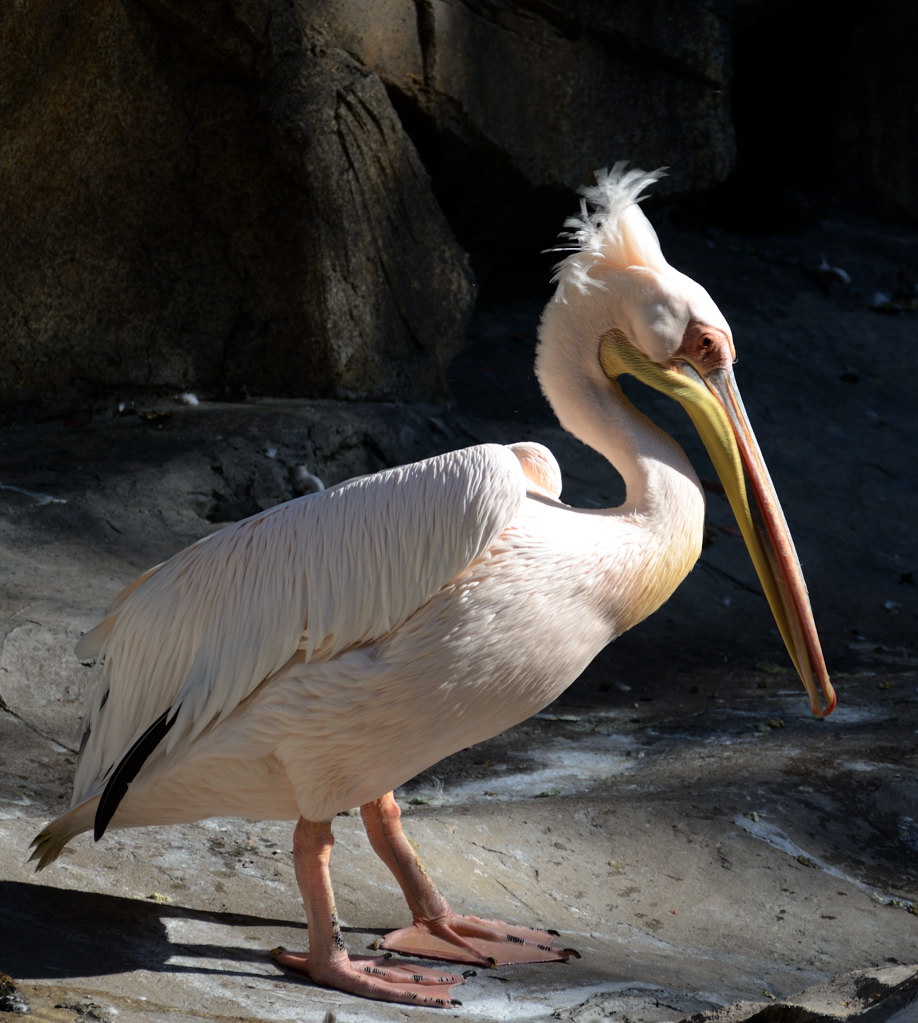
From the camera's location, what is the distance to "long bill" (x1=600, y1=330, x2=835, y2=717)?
278 centimetres

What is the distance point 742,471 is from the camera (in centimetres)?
282

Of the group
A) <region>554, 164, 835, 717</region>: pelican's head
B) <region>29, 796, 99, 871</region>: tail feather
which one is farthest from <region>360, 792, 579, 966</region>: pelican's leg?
<region>554, 164, 835, 717</region>: pelican's head

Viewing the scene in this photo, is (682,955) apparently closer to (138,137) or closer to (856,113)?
(138,137)

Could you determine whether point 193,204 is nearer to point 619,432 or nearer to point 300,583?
point 619,432

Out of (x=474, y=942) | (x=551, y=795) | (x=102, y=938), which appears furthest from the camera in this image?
(x=551, y=795)

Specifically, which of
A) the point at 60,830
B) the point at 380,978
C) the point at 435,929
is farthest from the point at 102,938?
the point at 435,929

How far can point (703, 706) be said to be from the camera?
178 inches

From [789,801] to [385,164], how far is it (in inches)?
150

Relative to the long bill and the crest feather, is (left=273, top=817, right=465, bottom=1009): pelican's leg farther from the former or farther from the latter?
the crest feather

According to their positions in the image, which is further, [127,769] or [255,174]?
[255,174]

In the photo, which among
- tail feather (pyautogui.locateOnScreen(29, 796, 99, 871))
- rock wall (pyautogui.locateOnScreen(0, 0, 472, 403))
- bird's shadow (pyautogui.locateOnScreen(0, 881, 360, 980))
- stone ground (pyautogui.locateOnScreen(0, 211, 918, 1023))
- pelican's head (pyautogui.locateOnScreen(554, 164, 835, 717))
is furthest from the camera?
rock wall (pyautogui.locateOnScreen(0, 0, 472, 403))

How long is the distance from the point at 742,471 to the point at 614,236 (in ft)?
1.93

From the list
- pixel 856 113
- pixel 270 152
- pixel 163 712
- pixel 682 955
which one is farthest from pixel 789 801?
pixel 856 113

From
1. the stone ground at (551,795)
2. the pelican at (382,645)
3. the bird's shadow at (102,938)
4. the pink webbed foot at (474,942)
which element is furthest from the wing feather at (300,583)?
the pink webbed foot at (474,942)
